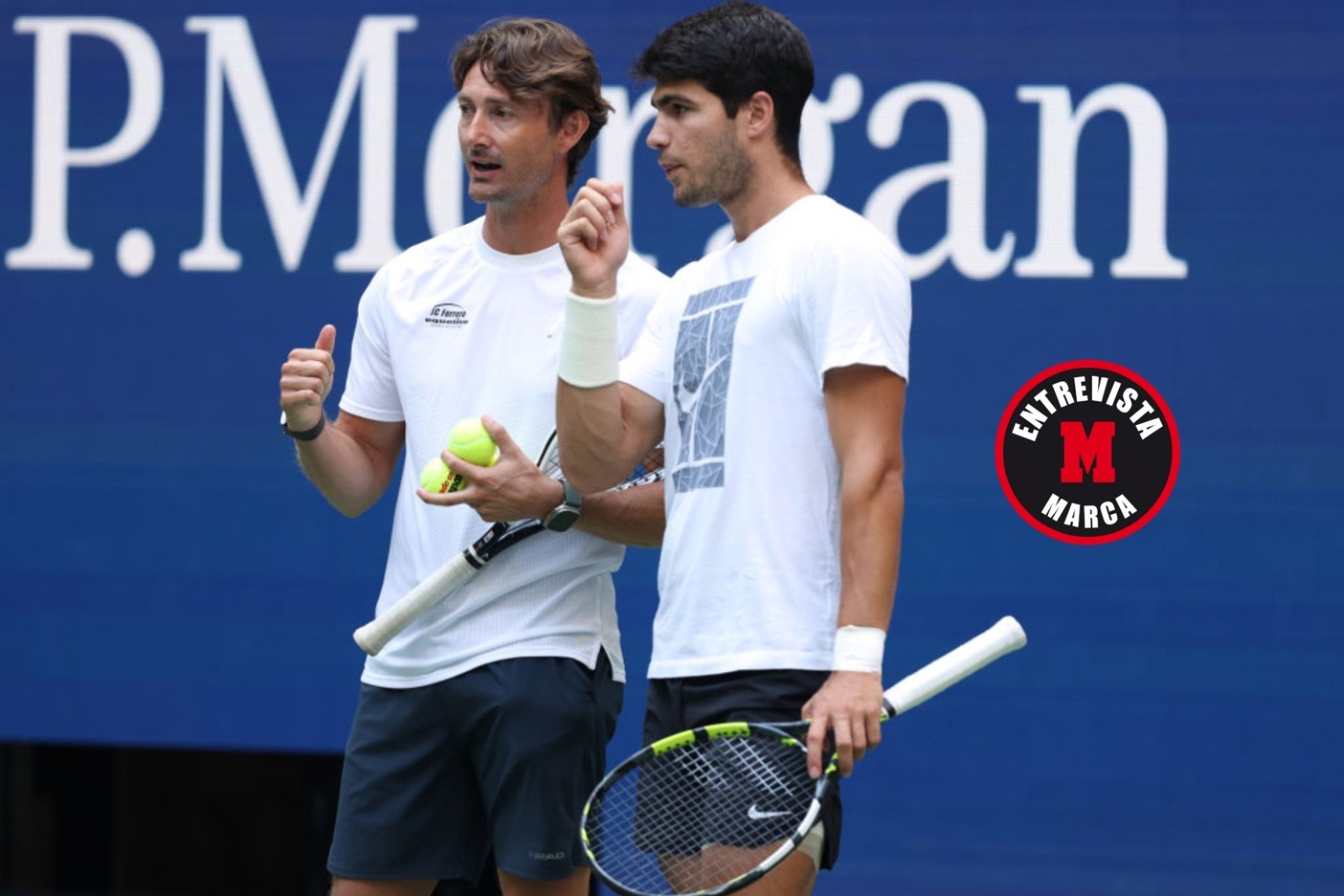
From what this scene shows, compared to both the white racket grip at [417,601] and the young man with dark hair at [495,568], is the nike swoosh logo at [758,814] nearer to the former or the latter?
the young man with dark hair at [495,568]

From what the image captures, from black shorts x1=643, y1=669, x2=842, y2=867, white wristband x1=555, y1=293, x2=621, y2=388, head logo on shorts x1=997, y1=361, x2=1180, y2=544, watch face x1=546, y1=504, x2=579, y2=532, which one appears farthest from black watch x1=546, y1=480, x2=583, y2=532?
head logo on shorts x1=997, y1=361, x2=1180, y2=544

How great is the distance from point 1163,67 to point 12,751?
2979mm

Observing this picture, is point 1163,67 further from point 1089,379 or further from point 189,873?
point 189,873

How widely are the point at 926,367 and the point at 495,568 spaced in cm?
123

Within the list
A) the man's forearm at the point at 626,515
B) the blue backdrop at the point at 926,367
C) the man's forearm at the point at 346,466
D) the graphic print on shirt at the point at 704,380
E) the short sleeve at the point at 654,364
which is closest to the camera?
the graphic print on shirt at the point at 704,380

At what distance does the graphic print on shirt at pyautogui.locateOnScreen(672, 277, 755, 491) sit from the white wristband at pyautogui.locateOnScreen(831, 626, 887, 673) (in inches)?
9.8

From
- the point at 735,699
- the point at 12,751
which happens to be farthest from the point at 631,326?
the point at 12,751

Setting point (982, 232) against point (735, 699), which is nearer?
point (735, 699)

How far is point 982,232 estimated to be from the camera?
3656mm

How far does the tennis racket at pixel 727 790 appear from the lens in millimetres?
2260

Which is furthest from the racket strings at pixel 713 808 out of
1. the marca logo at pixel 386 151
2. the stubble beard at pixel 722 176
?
the marca logo at pixel 386 151

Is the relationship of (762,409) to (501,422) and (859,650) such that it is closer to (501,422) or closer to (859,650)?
(859,650)

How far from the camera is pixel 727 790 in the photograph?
229 centimetres

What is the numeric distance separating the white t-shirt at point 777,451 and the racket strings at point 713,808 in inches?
4.0
